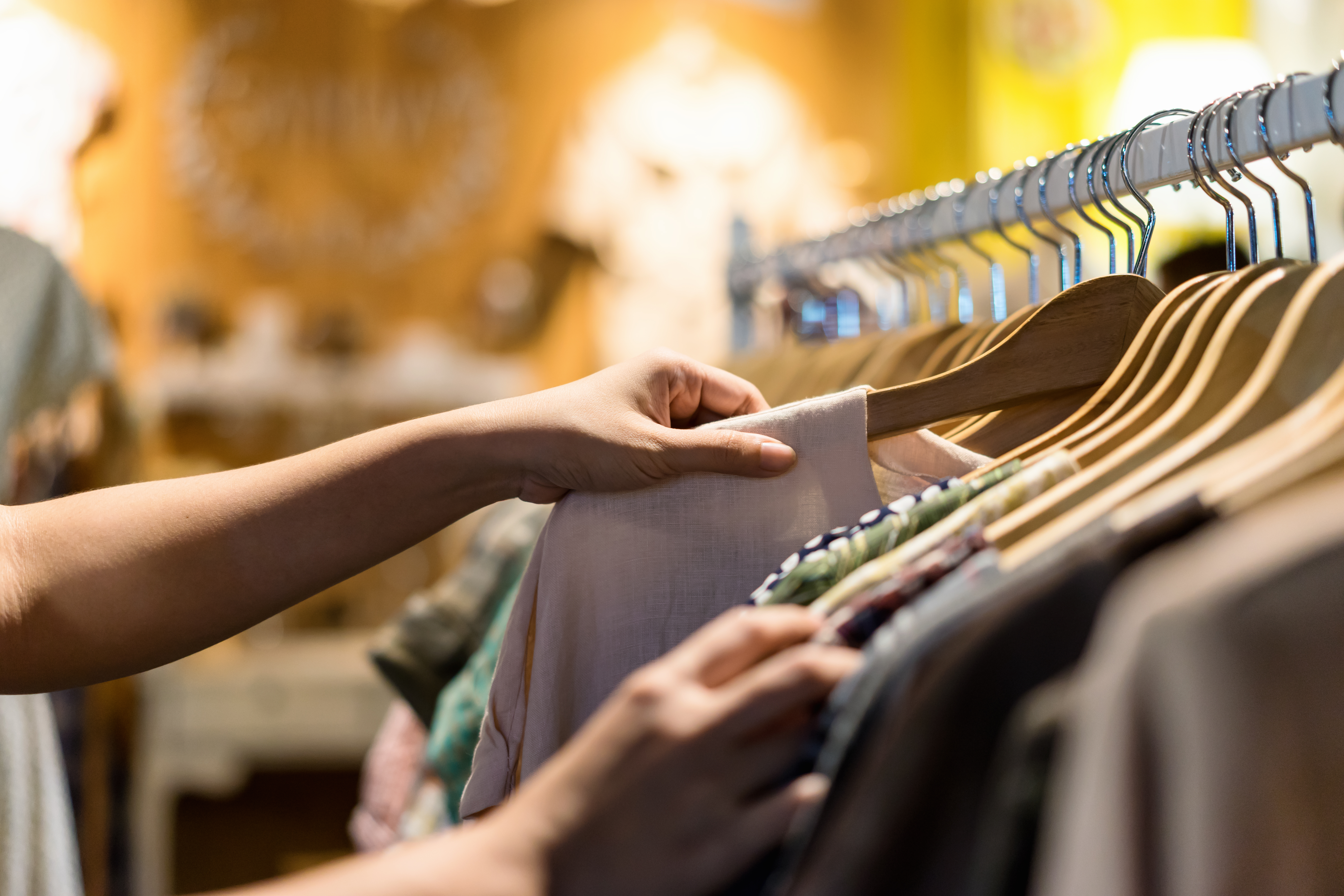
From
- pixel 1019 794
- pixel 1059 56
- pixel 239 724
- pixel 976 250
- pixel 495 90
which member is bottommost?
pixel 239 724

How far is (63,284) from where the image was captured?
3.52 ft

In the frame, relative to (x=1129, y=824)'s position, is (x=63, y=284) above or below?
above

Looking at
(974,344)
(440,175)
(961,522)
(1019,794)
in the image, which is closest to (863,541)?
(961,522)

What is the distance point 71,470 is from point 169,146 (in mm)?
1334

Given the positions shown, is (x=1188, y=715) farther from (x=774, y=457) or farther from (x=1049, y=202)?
(x=1049, y=202)

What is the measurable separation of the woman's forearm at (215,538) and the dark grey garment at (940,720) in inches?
13.0

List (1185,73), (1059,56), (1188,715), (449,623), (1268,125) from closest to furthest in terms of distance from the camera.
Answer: (1188,715) → (1268,125) → (449,623) → (1185,73) → (1059,56)

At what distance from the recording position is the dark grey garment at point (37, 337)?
39.4 inches

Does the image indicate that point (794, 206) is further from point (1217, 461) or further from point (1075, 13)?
point (1217, 461)

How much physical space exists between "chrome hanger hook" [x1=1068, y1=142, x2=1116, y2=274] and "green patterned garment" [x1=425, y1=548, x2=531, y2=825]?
0.48 meters

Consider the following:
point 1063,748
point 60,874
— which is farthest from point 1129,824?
point 60,874

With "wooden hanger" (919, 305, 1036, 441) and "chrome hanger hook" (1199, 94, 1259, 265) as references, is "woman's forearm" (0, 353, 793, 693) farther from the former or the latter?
"chrome hanger hook" (1199, 94, 1259, 265)

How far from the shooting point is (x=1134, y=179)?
67 centimetres

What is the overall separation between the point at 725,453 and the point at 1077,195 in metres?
0.33
